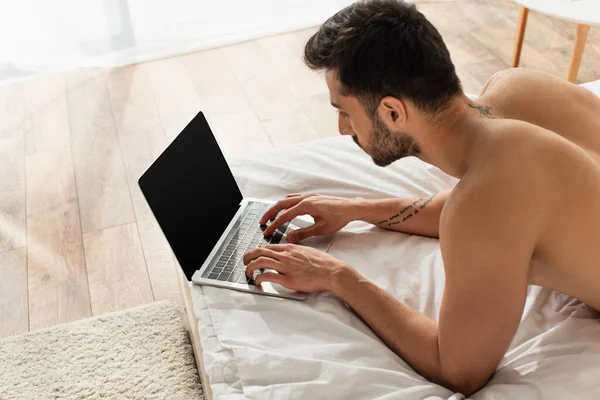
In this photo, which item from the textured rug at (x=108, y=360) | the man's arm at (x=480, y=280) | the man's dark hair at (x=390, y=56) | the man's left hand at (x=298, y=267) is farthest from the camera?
the textured rug at (x=108, y=360)

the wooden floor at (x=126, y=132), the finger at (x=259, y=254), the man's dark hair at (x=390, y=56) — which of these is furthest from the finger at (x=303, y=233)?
the wooden floor at (x=126, y=132)

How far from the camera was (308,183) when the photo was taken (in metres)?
1.67

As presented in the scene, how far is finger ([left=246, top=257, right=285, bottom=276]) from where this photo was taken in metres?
1.34

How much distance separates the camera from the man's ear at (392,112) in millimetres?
1184

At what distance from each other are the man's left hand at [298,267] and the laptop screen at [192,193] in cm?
15

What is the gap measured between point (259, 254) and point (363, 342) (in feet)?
0.90

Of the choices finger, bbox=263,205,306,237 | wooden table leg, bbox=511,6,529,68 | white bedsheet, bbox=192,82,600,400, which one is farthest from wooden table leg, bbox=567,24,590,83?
finger, bbox=263,205,306,237

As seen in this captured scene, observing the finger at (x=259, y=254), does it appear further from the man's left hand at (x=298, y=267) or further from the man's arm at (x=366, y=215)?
the man's arm at (x=366, y=215)

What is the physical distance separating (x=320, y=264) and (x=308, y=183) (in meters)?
0.37

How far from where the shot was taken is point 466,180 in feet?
3.61

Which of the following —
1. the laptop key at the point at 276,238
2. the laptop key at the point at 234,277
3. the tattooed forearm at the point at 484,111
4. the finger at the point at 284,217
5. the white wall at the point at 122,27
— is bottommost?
the white wall at the point at 122,27

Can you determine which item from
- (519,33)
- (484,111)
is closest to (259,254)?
(484,111)

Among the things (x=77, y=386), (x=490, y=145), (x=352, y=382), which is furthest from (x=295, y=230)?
(x=77, y=386)

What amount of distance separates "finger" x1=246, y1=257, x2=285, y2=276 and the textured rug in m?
0.50
